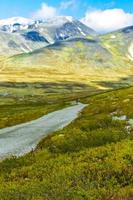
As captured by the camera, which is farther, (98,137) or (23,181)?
(98,137)

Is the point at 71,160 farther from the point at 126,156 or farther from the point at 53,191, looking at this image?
the point at 53,191

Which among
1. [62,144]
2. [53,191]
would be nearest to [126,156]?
[53,191]

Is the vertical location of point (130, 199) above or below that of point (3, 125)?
above

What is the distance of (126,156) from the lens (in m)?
23.9

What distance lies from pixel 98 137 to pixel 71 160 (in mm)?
12400

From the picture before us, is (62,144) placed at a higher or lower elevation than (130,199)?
lower

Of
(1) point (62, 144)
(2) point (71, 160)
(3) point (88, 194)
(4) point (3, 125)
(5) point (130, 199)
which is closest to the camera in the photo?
(5) point (130, 199)

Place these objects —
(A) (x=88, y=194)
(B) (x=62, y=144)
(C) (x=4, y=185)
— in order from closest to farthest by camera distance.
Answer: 1. (A) (x=88, y=194)
2. (C) (x=4, y=185)
3. (B) (x=62, y=144)

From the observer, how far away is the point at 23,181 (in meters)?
21.4

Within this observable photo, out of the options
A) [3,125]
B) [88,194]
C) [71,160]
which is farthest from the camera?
[3,125]

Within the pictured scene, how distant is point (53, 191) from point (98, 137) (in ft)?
63.9

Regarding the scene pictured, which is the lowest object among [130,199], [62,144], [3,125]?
[3,125]

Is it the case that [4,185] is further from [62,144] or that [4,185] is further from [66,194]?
[62,144]

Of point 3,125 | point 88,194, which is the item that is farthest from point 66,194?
point 3,125
